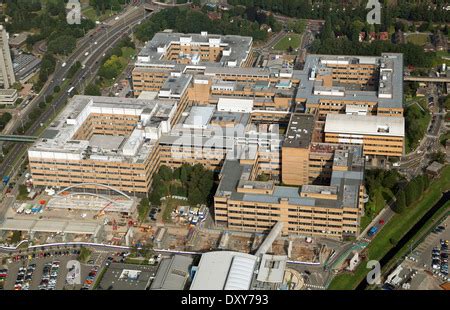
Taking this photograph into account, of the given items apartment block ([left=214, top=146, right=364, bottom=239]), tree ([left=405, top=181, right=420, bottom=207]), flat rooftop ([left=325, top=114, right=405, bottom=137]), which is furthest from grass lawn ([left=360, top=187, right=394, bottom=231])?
flat rooftop ([left=325, top=114, right=405, bottom=137])

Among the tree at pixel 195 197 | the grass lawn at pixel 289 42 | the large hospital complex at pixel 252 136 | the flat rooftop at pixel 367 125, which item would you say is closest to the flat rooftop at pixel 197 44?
the large hospital complex at pixel 252 136

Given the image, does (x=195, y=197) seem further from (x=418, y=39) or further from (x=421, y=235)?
(x=418, y=39)

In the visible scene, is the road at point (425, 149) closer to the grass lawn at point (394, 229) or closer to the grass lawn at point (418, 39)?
the grass lawn at point (394, 229)

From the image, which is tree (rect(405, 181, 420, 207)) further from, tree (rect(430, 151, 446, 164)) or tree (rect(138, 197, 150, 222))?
tree (rect(138, 197, 150, 222))

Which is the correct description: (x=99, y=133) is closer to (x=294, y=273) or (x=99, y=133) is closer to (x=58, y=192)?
(x=58, y=192)

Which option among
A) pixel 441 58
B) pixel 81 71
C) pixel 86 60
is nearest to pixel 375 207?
pixel 441 58
